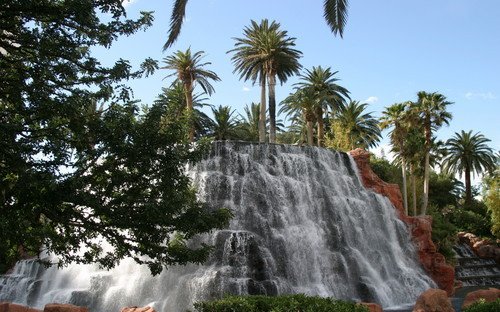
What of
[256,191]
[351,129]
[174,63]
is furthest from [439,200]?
[256,191]

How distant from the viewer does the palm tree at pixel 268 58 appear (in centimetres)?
4788

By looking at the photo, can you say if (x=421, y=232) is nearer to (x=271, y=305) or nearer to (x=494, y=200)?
(x=494, y=200)

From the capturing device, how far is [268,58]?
47.9 metres

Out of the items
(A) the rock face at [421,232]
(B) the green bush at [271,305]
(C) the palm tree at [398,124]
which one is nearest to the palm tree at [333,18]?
(B) the green bush at [271,305]

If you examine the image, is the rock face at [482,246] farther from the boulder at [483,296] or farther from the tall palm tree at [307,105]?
the boulder at [483,296]

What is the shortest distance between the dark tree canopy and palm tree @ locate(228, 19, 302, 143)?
118ft

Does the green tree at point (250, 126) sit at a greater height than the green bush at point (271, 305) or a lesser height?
greater

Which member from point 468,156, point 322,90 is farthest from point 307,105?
point 468,156

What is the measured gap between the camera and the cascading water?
2072 cm

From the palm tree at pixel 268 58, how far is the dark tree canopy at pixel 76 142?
36.0 meters

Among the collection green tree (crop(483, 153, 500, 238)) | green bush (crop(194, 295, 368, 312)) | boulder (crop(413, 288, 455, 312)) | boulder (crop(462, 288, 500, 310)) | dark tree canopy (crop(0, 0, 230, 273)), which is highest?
green tree (crop(483, 153, 500, 238))

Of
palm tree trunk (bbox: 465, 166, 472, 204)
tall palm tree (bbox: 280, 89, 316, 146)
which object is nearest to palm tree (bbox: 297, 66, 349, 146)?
tall palm tree (bbox: 280, 89, 316, 146)

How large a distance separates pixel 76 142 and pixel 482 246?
41.3 meters

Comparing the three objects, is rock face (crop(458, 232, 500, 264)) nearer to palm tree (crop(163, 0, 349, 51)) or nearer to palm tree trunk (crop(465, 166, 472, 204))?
palm tree trunk (crop(465, 166, 472, 204))
